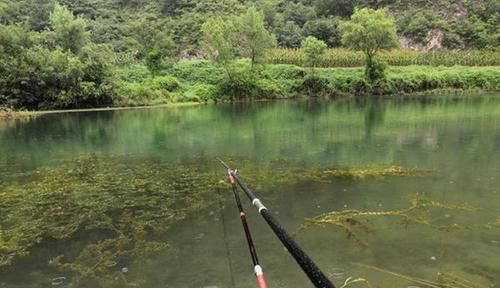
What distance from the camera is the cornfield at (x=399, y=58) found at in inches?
2205

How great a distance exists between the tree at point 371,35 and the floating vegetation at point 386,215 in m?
40.6

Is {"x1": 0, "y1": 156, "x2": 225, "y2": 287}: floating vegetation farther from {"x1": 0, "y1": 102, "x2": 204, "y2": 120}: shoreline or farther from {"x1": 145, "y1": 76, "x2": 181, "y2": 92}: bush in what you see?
{"x1": 145, "y1": 76, "x2": 181, "y2": 92}: bush

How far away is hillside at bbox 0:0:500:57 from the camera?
215 feet

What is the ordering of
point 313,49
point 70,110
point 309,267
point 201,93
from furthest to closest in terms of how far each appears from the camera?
point 313,49, point 201,93, point 70,110, point 309,267

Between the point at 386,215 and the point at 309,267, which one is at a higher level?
the point at 309,267

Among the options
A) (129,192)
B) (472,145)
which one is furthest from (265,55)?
(129,192)

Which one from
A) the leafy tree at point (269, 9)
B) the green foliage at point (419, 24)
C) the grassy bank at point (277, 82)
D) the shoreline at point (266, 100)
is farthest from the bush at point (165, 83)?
the green foliage at point (419, 24)

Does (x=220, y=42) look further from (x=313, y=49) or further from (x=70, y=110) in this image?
(x=70, y=110)

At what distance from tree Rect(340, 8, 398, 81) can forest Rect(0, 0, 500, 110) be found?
1.95m

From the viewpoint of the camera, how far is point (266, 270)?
5672 millimetres

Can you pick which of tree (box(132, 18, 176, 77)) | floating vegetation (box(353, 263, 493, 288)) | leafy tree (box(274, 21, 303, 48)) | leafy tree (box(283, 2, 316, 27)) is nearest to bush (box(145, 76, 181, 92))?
tree (box(132, 18, 176, 77))

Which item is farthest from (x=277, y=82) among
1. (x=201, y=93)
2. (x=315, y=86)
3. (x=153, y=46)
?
(x=153, y=46)

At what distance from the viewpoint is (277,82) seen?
4853 cm

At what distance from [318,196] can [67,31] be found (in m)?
39.8
